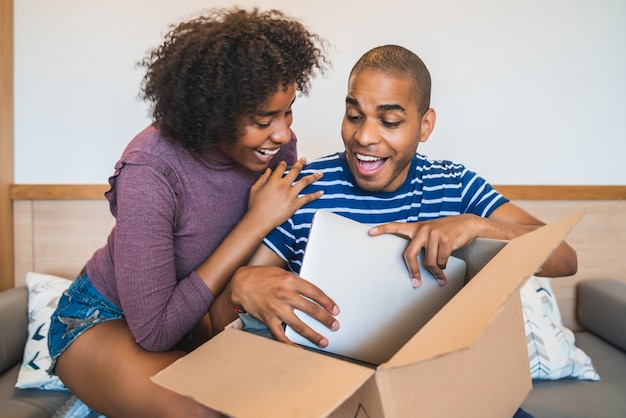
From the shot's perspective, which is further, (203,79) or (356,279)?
(203,79)

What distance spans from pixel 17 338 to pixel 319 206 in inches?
42.2

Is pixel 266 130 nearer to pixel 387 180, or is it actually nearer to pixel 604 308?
pixel 387 180

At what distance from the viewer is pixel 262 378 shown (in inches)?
23.1

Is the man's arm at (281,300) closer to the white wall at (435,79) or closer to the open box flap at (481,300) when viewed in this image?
the open box flap at (481,300)

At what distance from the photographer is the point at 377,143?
1074mm

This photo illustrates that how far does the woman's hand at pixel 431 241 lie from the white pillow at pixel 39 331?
104 centimetres

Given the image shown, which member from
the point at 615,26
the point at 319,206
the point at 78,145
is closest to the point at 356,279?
the point at 319,206

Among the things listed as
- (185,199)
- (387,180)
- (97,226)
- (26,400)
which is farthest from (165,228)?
(97,226)

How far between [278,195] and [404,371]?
587 mm

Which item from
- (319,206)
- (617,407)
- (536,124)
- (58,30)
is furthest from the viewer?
(536,124)

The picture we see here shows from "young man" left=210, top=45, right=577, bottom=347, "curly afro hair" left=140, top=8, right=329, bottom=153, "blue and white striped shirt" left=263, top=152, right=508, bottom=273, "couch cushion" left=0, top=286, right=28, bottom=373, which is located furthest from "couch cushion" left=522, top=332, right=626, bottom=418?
"couch cushion" left=0, top=286, right=28, bottom=373

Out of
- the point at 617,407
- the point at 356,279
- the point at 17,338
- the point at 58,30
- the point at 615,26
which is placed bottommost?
the point at 17,338

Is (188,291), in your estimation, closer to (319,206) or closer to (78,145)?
(319,206)

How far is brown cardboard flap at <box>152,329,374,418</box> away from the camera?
1.72 ft
